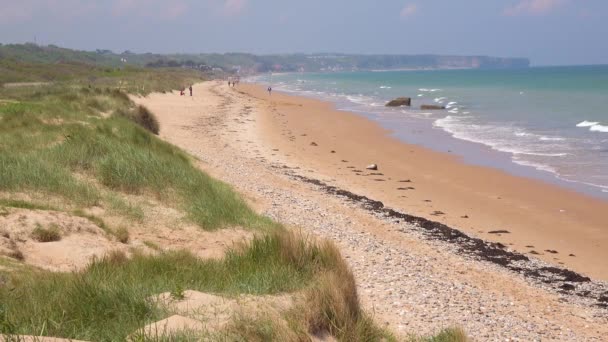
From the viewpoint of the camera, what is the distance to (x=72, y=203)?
377 inches

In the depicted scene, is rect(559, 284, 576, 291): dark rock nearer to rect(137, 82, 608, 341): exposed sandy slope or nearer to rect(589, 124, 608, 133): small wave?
rect(137, 82, 608, 341): exposed sandy slope

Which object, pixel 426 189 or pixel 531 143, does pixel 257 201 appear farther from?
pixel 531 143

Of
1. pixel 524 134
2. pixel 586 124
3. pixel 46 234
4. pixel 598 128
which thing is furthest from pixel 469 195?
pixel 586 124

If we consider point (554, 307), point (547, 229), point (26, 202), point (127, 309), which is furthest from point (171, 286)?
point (547, 229)

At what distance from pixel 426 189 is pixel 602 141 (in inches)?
486

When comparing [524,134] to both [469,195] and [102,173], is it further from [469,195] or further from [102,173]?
[102,173]

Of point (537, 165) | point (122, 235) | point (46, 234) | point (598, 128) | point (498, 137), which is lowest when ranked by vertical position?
point (498, 137)

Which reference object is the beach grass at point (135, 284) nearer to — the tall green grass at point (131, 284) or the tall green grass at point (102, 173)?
the tall green grass at point (131, 284)

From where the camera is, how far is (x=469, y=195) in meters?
16.3

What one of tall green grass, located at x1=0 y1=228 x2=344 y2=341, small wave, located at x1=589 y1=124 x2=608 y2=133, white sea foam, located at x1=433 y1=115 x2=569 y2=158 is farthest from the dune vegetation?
small wave, located at x1=589 y1=124 x2=608 y2=133

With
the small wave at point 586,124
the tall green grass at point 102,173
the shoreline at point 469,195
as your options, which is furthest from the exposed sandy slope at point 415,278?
the small wave at point 586,124

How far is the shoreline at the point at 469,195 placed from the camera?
12.0 meters

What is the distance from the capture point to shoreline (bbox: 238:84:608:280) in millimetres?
11984

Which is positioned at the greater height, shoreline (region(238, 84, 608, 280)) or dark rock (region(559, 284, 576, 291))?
dark rock (region(559, 284, 576, 291))
